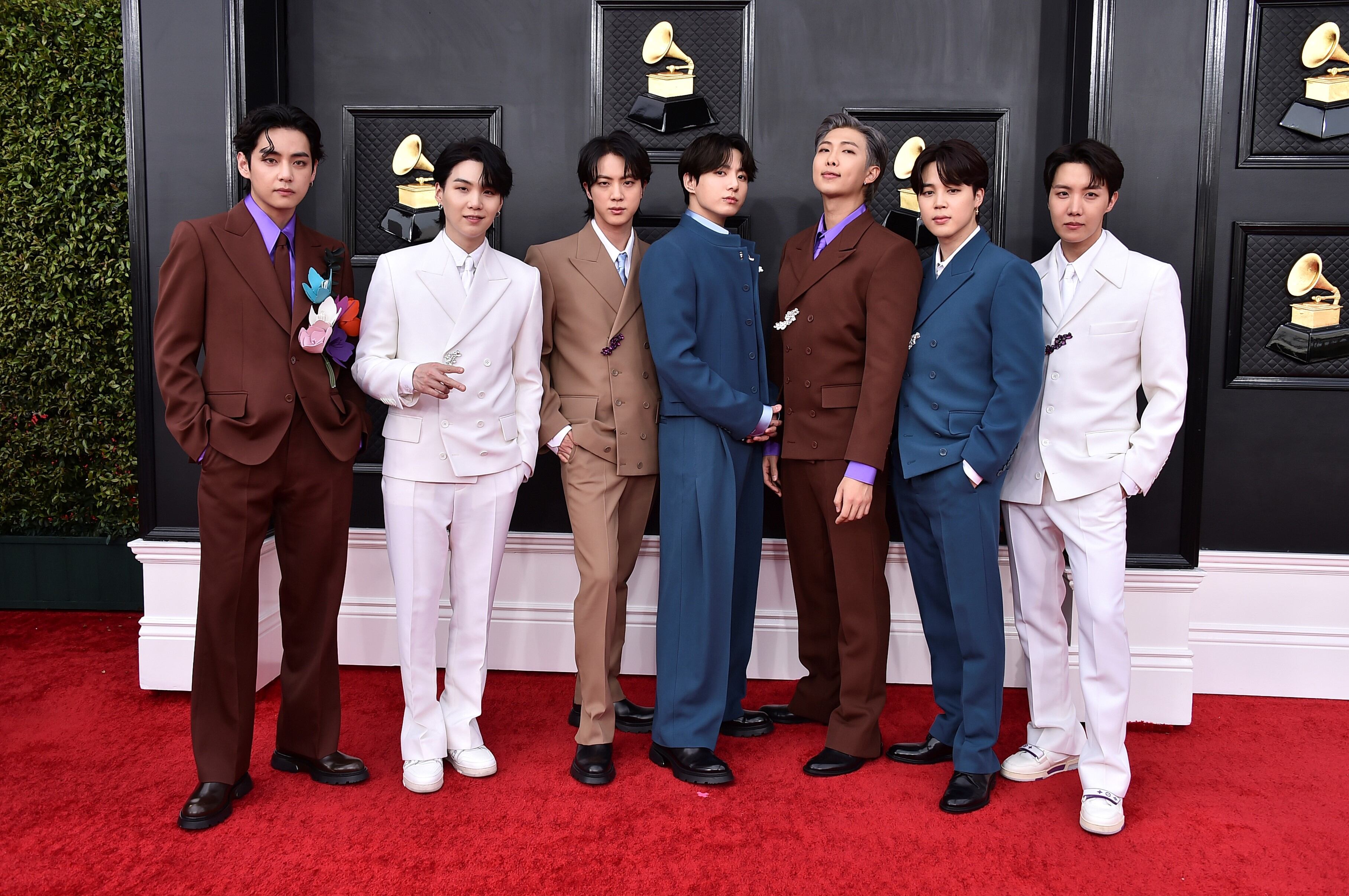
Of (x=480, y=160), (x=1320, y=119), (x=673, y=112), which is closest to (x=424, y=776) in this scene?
(x=480, y=160)

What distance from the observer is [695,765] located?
2.52 meters

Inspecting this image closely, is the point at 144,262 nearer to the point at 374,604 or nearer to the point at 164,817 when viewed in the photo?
the point at 374,604

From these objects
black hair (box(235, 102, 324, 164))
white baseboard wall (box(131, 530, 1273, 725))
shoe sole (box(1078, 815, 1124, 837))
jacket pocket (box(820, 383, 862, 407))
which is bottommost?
shoe sole (box(1078, 815, 1124, 837))

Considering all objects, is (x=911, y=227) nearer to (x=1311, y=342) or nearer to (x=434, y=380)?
(x=1311, y=342)

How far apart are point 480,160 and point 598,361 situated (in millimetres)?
641

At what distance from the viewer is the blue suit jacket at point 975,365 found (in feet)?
7.68

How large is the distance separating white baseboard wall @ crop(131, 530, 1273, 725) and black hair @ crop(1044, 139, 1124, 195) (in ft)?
4.52

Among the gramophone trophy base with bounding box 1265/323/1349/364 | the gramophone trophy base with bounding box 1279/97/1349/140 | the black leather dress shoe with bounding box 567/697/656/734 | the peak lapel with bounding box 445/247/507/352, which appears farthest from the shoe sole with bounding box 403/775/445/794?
the gramophone trophy base with bounding box 1279/97/1349/140

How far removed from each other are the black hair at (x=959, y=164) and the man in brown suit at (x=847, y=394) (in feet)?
0.65

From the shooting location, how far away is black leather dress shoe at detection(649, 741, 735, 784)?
249 cm

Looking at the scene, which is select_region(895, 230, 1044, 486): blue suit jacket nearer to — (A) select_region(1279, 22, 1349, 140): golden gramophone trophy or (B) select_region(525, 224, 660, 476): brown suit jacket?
(B) select_region(525, 224, 660, 476): brown suit jacket

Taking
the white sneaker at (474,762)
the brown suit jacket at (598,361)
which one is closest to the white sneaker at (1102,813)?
the brown suit jacket at (598,361)

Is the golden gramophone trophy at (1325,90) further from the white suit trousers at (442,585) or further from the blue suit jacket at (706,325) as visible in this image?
the white suit trousers at (442,585)

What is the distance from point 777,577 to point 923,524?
886 mm
